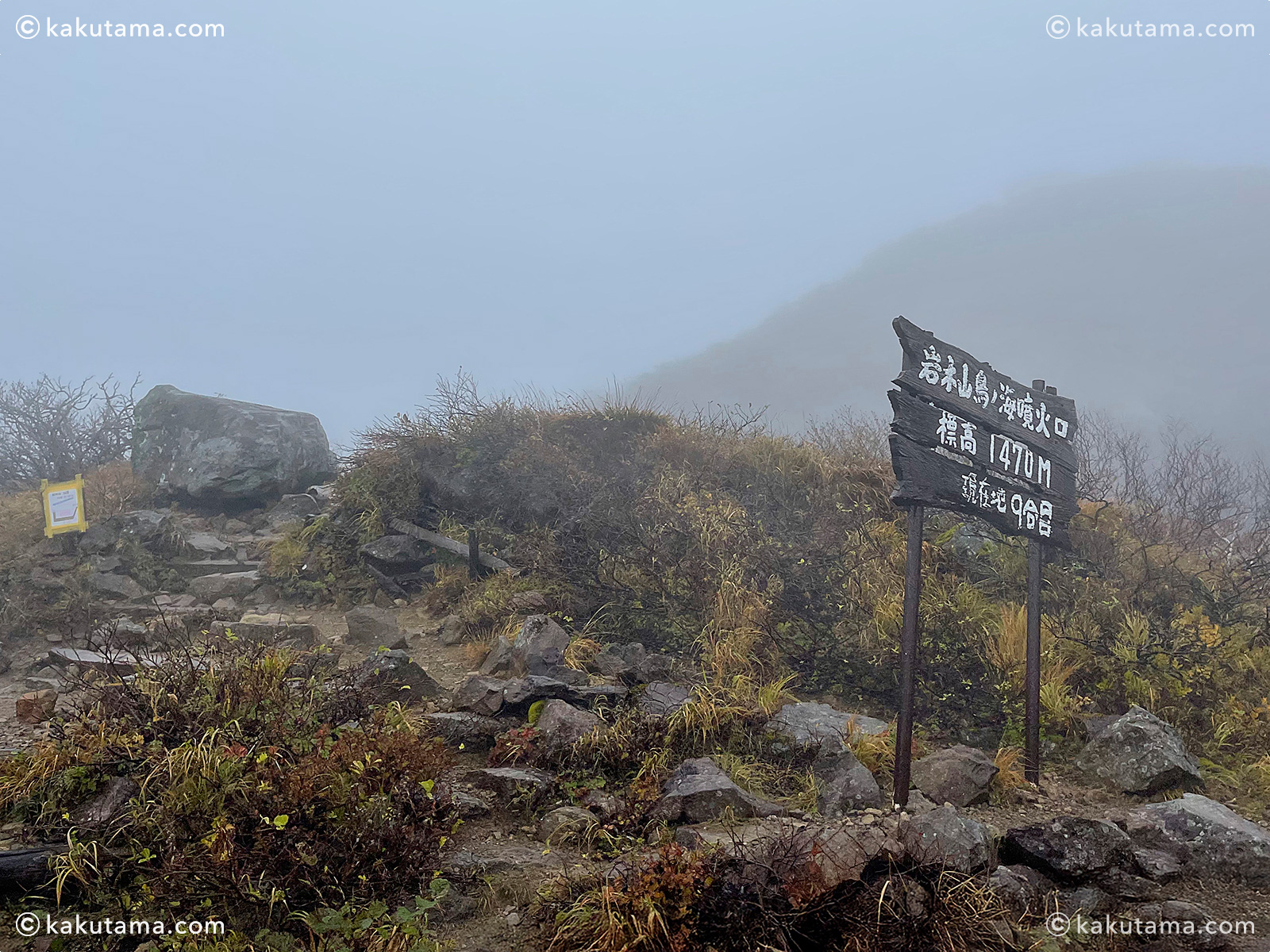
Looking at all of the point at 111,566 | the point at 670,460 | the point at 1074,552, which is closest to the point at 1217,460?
the point at 1074,552

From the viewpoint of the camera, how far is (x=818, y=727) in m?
6.05

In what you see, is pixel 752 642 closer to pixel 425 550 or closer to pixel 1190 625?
pixel 1190 625

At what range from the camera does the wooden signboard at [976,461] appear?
5.20 meters

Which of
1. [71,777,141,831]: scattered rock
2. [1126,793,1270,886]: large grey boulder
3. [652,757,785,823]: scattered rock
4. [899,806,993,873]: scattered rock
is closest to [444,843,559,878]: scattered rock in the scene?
[652,757,785,823]: scattered rock

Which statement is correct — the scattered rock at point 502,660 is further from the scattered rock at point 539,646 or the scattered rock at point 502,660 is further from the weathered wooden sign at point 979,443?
the weathered wooden sign at point 979,443

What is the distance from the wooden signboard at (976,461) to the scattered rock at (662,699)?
1.77m

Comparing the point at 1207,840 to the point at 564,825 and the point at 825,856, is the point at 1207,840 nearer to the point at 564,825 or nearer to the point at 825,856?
the point at 825,856

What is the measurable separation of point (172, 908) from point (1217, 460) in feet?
51.6

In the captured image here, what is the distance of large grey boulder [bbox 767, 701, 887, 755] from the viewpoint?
566cm

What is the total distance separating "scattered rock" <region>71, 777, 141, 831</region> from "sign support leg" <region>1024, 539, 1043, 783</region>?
6078 mm

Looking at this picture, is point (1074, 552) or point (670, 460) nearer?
point (1074, 552)

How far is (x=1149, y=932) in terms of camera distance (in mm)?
3469

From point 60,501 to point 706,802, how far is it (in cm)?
1091

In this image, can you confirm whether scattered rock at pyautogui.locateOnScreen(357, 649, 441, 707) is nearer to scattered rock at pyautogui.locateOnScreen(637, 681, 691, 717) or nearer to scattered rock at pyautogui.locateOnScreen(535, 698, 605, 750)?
scattered rock at pyautogui.locateOnScreen(535, 698, 605, 750)
